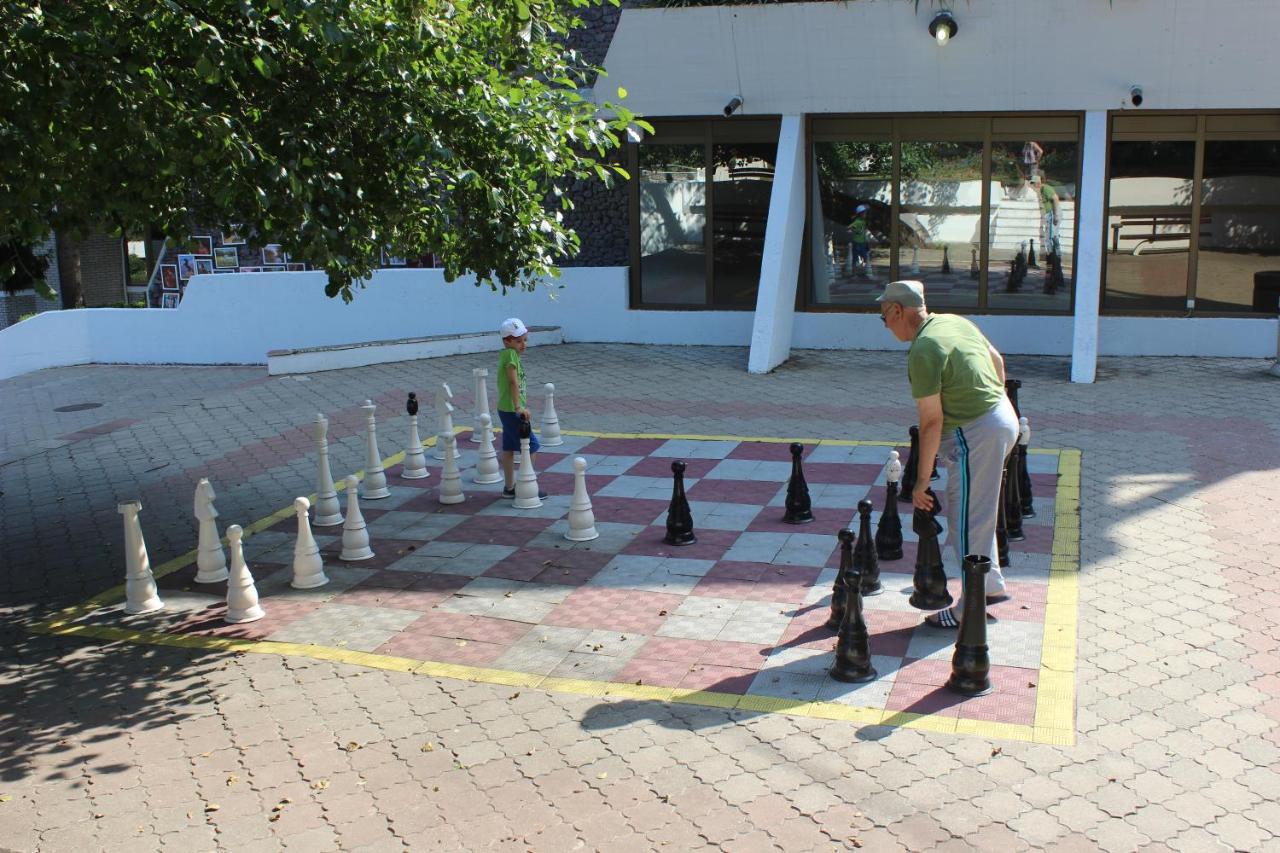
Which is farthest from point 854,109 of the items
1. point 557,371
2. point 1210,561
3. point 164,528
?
point 164,528

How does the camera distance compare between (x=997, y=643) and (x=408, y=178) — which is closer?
(x=997, y=643)

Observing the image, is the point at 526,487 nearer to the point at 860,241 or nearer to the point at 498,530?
the point at 498,530

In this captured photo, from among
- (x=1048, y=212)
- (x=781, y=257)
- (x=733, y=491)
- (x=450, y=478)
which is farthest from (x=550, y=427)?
(x=1048, y=212)

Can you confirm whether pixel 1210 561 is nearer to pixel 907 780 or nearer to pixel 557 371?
pixel 907 780

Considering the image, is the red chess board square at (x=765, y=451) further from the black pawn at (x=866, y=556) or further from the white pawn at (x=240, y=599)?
the white pawn at (x=240, y=599)

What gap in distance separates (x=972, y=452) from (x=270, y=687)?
4.04m

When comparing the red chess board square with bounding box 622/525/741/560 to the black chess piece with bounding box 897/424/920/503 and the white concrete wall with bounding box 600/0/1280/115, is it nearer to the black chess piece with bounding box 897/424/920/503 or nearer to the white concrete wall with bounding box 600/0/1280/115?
the black chess piece with bounding box 897/424/920/503

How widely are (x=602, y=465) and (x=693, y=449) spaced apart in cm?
101

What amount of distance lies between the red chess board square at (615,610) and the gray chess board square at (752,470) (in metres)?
2.76

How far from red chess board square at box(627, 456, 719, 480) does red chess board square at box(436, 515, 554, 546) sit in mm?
1512

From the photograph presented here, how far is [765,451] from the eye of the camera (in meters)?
10.6

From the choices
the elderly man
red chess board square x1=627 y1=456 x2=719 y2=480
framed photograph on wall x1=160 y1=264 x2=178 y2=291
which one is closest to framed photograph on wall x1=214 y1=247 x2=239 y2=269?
framed photograph on wall x1=160 y1=264 x2=178 y2=291

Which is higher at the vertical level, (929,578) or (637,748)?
(929,578)

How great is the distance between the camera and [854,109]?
15.6 meters
